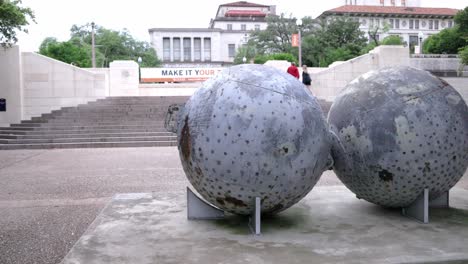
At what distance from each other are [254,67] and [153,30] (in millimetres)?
106080

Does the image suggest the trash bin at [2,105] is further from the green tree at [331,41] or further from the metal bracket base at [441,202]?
the green tree at [331,41]

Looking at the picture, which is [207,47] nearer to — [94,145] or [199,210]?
[94,145]

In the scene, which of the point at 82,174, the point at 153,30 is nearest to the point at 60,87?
the point at 82,174

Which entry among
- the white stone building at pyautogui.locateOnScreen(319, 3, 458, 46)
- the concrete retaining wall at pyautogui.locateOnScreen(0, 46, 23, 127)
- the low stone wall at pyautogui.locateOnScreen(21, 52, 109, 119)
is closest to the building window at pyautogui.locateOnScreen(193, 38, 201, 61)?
the white stone building at pyautogui.locateOnScreen(319, 3, 458, 46)

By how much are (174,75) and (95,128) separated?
1736 centimetres

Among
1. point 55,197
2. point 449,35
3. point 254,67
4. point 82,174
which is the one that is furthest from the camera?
point 449,35

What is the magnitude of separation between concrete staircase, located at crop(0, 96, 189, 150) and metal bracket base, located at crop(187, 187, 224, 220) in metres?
12.0

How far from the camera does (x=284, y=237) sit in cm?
455

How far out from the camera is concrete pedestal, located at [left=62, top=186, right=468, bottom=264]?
400cm

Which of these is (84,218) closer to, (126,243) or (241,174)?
(126,243)

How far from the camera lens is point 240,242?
14.5 ft

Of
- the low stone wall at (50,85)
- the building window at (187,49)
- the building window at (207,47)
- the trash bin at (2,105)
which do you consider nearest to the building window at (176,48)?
the building window at (187,49)

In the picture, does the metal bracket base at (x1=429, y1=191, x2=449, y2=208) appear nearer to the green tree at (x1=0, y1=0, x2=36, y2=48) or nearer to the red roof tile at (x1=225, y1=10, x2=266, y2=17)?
the green tree at (x1=0, y1=0, x2=36, y2=48)

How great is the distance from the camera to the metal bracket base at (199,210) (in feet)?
17.2
